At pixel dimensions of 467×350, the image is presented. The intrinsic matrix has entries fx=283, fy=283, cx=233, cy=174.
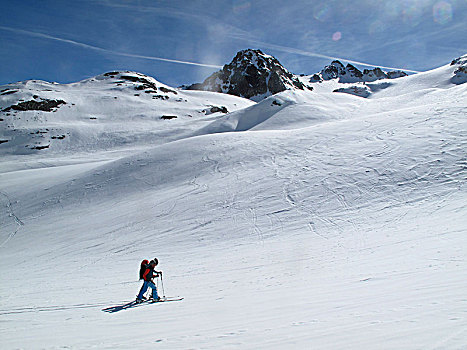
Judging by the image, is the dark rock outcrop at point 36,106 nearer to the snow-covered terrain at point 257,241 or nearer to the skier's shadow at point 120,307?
the snow-covered terrain at point 257,241

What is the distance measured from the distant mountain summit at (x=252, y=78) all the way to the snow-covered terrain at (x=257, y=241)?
12009 centimetres

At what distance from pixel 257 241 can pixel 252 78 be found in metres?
145

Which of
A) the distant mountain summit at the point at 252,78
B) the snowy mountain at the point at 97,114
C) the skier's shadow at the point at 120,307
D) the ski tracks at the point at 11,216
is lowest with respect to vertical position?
the skier's shadow at the point at 120,307

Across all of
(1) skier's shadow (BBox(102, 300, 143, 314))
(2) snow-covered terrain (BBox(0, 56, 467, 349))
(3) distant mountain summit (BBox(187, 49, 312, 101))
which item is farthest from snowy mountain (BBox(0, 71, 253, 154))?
(3) distant mountain summit (BBox(187, 49, 312, 101))

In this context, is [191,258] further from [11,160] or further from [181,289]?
[11,160]

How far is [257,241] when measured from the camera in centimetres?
1166

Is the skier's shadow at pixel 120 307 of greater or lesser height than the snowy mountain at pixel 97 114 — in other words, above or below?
below

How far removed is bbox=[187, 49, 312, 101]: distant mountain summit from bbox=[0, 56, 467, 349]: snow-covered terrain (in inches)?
4728

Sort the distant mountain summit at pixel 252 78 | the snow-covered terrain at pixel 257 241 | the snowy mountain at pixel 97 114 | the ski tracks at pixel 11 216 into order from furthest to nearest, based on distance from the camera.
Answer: the distant mountain summit at pixel 252 78 → the snowy mountain at pixel 97 114 → the ski tracks at pixel 11 216 → the snow-covered terrain at pixel 257 241

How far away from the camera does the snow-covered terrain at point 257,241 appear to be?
4211mm

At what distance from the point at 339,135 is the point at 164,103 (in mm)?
64315

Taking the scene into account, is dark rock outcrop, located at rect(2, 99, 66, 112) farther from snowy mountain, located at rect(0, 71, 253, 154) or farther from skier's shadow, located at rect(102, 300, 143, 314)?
skier's shadow, located at rect(102, 300, 143, 314)

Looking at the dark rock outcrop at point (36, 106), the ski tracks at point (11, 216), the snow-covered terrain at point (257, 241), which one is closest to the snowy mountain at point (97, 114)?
the dark rock outcrop at point (36, 106)

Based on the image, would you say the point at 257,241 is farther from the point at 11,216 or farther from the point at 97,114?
the point at 97,114
